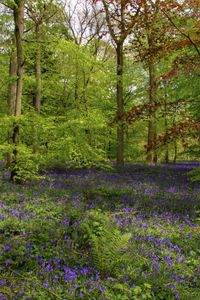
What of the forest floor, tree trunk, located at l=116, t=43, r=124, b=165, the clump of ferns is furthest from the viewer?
tree trunk, located at l=116, t=43, r=124, b=165

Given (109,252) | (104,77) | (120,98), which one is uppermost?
(104,77)

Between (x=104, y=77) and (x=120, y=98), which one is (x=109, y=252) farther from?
(x=104, y=77)

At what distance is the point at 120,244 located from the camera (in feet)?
17.4

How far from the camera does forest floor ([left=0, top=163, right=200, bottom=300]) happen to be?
15.4ft

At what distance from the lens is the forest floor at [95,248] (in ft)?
15.4

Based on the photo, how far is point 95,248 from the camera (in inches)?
209

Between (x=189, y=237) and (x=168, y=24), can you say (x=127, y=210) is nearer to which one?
(x=189, y=237)

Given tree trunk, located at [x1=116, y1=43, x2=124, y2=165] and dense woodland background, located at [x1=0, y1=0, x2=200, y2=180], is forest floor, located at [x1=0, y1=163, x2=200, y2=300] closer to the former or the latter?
dense woodland background, located at [x1=0, y1=0, x2=200, y2=180]

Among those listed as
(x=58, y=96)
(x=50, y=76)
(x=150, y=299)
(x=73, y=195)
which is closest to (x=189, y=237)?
(x=150, y=299)

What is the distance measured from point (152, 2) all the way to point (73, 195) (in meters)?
5.75

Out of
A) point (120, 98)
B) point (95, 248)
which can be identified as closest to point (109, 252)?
point (95, 248)

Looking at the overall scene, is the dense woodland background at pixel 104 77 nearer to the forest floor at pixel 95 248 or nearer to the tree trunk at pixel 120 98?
the tree trunk at pixel 120 98

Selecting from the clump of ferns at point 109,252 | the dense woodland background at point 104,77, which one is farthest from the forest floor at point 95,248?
the dense woodland background at point 104,77

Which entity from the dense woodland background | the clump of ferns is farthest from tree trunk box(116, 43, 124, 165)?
the clump of ferns
